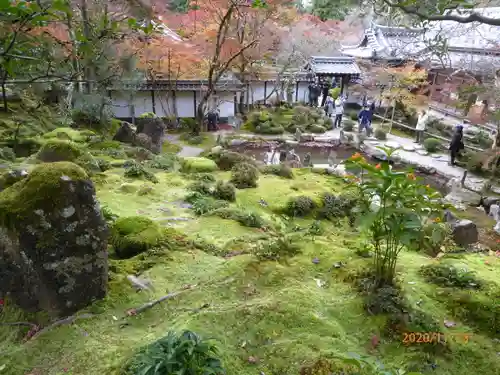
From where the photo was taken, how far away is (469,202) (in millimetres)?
14398

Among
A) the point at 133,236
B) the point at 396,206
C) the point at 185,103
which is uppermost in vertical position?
the point at 396,206

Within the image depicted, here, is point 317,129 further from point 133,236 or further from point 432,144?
point 133,236

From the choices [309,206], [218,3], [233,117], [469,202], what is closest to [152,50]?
[218,3]

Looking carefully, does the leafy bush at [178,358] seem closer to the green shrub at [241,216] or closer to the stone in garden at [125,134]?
the green shrub at [241,216]

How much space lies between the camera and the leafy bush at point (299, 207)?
9.99 metres

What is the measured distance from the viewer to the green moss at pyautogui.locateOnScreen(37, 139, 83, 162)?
403 inches

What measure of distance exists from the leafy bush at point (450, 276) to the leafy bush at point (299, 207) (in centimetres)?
447

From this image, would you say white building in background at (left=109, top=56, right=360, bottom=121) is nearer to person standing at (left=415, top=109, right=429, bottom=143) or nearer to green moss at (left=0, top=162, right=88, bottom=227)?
person standing at (left=415, top=109, right=429, bottom=143)

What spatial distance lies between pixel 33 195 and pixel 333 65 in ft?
89.1

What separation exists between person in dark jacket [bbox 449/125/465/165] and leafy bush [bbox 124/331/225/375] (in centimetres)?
1745

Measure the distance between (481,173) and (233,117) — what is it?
1430 cm

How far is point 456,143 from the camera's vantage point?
17734 mm

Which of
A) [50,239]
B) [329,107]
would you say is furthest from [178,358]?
[329,107]
